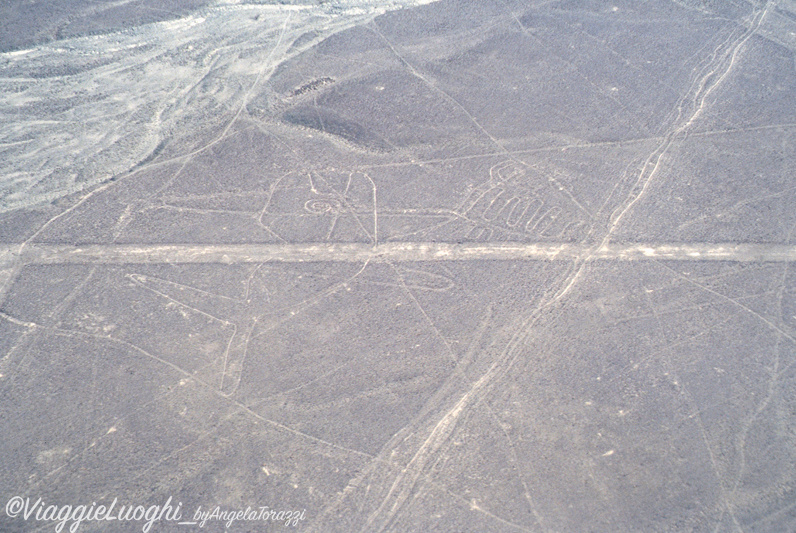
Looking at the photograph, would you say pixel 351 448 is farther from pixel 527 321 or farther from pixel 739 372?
pixel 739 372

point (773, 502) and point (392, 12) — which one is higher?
point (392, 12)

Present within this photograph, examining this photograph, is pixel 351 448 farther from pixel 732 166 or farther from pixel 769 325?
pixel 732 166

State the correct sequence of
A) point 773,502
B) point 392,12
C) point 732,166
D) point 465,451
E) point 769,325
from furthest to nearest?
point 392,12 < point 732,166 < point 769,325 < point 465,451 < point 773,502

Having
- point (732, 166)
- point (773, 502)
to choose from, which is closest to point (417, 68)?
point (732, 166)

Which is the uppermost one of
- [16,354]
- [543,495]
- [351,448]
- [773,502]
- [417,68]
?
[417,68]

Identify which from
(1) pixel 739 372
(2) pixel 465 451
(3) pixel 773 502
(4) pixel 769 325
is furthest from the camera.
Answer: (4) pixel 769 325

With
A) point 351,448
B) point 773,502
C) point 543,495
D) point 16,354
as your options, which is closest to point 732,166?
point 773,502

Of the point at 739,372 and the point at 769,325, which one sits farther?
the point at 769,325
